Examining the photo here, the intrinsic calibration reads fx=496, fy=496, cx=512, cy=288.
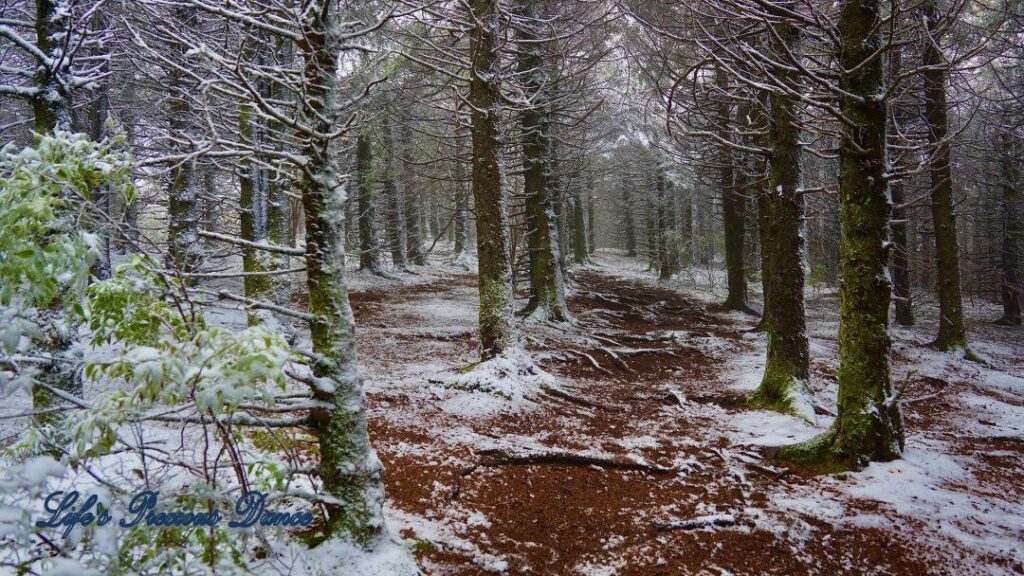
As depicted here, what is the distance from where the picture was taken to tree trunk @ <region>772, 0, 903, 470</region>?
454 centimetres

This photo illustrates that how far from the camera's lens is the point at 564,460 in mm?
4918

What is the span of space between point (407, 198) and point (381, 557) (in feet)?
62.1

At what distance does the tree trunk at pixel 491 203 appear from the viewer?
741cm

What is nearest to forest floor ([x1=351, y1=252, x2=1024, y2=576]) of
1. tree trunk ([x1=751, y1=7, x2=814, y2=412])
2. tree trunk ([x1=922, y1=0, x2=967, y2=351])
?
tree trunk ([x1=751, y1=7, x2=814, y2=412])

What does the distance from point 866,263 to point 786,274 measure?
254cm

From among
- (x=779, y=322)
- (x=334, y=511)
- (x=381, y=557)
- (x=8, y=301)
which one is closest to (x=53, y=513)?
(x=8, y=301)

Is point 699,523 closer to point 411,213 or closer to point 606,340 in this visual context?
point 606,340

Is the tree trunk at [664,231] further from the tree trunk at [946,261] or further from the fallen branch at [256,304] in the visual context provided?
the fallen branch at [256,304]

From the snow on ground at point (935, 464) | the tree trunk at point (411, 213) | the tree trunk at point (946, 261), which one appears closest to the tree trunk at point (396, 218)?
the tree trunk at point (411, 213)

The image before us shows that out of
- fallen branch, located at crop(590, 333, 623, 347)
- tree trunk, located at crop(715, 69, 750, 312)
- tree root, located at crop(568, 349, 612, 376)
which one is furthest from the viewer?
tree trunk, located at crop(715, 69, 750, 312)

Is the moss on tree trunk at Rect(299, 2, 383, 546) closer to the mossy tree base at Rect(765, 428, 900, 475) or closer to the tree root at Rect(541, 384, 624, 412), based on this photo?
the mossy tree base at Rect(765, 428, 900, 475)

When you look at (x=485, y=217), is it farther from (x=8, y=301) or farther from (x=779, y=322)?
(x=8, y=301)

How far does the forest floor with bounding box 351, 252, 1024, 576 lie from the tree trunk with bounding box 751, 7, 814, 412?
1.82ft

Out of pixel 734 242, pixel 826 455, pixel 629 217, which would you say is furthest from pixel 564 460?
pixel 629 217
